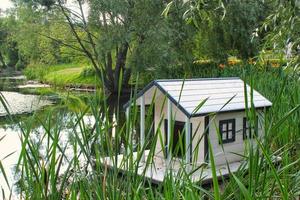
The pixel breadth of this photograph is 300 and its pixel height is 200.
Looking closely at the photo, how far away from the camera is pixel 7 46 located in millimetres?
38156

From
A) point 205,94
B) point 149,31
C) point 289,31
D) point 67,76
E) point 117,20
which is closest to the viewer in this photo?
point 289,31

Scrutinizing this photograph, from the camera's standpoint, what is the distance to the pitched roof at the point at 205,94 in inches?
197

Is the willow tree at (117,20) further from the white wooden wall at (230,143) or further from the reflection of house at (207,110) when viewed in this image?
the white wooden wall at (230,143)

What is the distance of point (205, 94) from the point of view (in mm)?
5438

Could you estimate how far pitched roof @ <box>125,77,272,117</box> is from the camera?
4996 mm

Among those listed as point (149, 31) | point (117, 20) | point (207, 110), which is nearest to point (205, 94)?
point (207, 110)

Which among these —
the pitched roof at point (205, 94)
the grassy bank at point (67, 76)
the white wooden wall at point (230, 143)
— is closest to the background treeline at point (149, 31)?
the grassy bank at point (67, 76)

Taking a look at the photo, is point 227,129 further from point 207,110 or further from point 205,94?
point 207,110

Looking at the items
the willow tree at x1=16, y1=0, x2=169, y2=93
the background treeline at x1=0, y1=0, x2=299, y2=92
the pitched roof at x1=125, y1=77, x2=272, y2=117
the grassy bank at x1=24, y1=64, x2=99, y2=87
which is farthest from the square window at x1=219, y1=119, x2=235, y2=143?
the grassy bank at x1=24, y1=64, x2=99, y2=87

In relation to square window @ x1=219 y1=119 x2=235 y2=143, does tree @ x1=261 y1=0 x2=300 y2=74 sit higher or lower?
higher

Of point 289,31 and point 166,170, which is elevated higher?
point 289,31

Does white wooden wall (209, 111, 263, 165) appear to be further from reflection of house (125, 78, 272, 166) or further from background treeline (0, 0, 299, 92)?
background treeline (0, 0, 299, 92)

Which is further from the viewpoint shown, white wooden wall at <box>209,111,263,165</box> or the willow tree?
the willow tree

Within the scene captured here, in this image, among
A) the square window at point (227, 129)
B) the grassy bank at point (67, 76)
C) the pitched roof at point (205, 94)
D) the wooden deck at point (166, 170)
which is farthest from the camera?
the grassy bank at point (67, 76)
